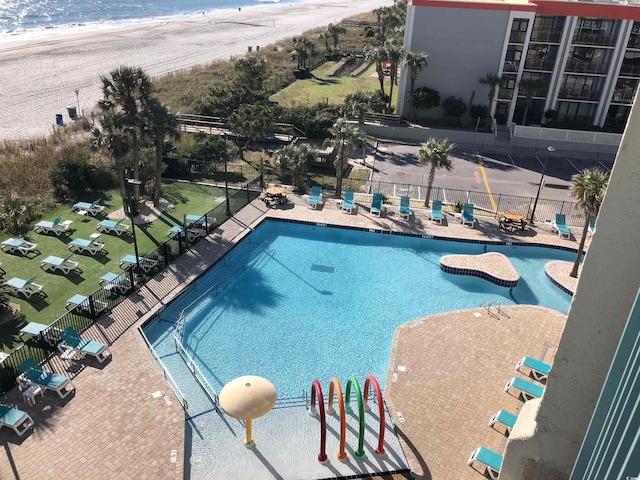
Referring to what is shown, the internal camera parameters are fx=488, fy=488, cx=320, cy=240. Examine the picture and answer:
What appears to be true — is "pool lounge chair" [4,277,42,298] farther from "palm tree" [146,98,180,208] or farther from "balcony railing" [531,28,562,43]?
"balcony railing" [531,28,562,43]

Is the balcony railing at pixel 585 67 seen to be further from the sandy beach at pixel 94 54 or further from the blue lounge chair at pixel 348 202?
the sandy beach at pixel 94 54

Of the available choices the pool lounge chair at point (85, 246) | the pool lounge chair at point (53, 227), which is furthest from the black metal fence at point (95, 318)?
the pool lounge chair at point (53, 227)

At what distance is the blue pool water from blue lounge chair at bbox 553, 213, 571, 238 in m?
1.52

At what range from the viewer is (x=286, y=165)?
3192 cm

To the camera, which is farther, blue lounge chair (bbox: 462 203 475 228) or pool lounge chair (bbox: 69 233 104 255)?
blue lounge chair (bbox: 462 203 475 228)

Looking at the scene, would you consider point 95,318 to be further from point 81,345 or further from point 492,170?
point 492,170

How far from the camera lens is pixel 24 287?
20359 millimetres

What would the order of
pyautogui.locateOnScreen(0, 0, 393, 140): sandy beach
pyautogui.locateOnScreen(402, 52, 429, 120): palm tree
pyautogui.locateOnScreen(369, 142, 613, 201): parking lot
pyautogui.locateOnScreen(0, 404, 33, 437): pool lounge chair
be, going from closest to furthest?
1. pyautogui.locateOnScreen(0, 404, 33, 437): pool lounge chair
2. pyautogui.locateOnScreen(369, 142, 613, 201): parking lot
3. pyautogui.locateOnScreen(402, 52, 429, 120): palm tree
4. pyautogui.locateOnScreen(0, 0, 393, 140): sandy beach

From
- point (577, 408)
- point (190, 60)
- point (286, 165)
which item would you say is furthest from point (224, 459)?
point (190, 60)

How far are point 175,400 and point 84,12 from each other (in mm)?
159351

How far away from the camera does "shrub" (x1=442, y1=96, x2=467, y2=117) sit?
158 ft

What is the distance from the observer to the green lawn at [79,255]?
19844 mm

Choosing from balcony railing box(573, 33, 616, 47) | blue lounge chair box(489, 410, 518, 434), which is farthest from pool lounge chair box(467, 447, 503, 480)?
balcony railing box(573, 33, 616, 47)

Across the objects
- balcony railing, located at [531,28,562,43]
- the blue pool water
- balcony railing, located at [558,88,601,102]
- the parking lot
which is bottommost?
the blue pool water
